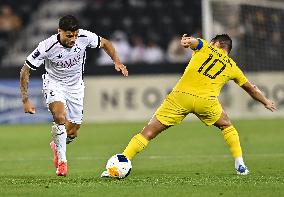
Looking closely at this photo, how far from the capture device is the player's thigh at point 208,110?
10.5 m

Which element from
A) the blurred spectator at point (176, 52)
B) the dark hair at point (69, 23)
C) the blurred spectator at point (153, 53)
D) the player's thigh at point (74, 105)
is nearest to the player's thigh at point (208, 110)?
the dark hair at point (69, 23)

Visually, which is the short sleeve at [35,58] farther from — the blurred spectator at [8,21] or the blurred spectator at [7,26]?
the blurred spectator at [8,21]

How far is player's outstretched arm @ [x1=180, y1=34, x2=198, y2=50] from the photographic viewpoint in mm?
9930

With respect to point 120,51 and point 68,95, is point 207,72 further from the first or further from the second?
point 120,51

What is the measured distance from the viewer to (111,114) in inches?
931

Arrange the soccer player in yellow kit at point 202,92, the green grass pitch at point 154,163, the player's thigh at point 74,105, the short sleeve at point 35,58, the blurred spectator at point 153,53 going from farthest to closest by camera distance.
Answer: the blurred spectator at point 153,53 → the player's thigh at point 74,105 → the short sleeve at point 35,58 → the soccer player in yellow kit at point 202,92 → the green grass pitch at point 154,163

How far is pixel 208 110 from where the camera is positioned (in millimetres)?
10500

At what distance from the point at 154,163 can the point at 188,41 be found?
310 centimetres

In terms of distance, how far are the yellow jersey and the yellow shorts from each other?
0.07 meters

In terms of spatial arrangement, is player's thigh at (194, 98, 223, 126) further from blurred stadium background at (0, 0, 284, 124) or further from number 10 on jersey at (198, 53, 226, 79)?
blurred stadium background at (0, 0, 284, 124)

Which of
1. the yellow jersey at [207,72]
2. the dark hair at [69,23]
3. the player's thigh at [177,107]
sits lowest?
the player's thigh at [177,107]

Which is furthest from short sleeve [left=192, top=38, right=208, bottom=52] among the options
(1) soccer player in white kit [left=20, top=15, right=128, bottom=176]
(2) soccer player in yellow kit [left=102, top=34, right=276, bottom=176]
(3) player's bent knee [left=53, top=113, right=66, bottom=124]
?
(3) player's bent knee [left=53, top=113, right=66, bottom=124]

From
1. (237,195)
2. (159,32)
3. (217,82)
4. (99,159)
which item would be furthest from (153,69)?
(237,195)

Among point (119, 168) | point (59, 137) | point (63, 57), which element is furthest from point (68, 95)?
point (119, 168)
